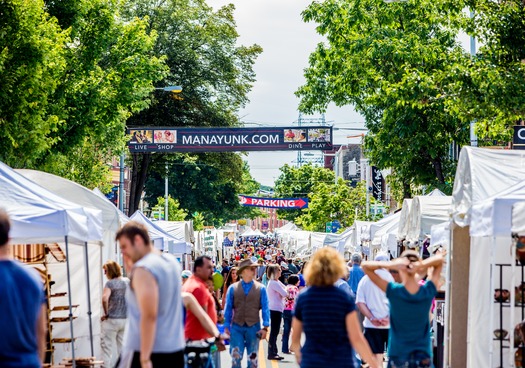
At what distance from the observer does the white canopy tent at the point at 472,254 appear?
13.5m

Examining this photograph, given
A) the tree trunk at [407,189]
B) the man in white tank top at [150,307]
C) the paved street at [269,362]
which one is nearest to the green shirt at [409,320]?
the man in white tank top at [150,307]

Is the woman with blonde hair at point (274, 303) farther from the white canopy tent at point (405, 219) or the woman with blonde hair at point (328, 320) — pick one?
the woman with blonde hair at point (328, 320)

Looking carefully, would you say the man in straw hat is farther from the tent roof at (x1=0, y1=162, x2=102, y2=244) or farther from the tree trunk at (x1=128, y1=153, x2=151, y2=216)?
the tree trunk at (x1=128, y1=153, x2=151, y2=216)

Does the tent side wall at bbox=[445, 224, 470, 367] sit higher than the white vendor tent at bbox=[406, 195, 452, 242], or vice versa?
the white vendor tent at bbox=[406, 195, 452, 242]

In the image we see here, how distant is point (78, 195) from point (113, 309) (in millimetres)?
3071

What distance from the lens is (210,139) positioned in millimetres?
47656

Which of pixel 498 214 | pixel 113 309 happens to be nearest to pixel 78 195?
pixel 113 309

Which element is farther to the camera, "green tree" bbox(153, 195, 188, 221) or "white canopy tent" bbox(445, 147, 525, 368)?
"green tree" bbox(153, 195, 188, 221)

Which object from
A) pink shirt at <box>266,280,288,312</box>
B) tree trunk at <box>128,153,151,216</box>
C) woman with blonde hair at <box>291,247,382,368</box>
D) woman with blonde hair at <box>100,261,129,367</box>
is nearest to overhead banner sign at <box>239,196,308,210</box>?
tree trunk at <box>128,153,151,216</box>

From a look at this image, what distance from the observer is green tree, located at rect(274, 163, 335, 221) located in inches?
5064

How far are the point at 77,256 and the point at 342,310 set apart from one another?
9679 mm

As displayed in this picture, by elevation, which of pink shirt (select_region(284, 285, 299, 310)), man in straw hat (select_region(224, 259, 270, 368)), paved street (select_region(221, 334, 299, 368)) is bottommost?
paved street (select_region(221, 334, 299, 368))

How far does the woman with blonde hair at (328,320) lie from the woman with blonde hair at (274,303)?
461 inches

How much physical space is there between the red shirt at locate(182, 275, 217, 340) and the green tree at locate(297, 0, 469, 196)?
62.5ft
